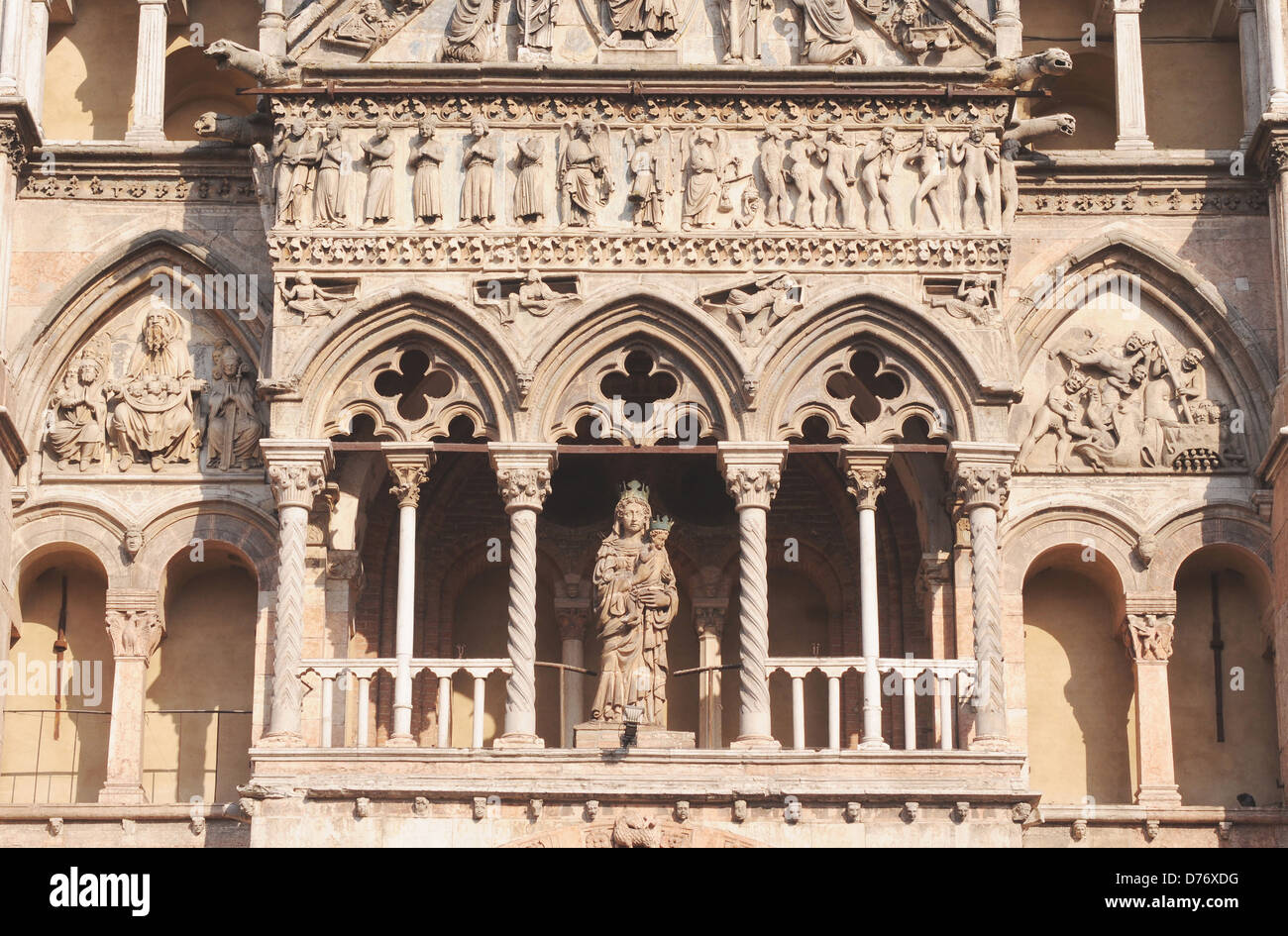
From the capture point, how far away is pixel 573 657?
30922 mm

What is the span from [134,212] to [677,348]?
540 centimetres

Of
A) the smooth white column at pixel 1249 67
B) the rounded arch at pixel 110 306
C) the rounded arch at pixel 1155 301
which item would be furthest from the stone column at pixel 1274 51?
the rounded arch at pixel 110 306

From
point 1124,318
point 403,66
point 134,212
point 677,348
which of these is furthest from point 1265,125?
point 134,212

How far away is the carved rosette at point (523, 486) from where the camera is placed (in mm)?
29328

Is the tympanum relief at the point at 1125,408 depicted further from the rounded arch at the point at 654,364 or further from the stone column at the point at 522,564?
the stone column at the point at 522,564

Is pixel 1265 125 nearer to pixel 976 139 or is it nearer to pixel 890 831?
pixel 976 139

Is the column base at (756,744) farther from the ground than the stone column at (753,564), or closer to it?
closer to it

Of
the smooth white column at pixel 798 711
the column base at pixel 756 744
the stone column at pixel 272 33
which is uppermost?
the stone column at pixel 272 33

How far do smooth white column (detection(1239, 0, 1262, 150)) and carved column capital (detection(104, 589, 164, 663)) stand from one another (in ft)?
35.3

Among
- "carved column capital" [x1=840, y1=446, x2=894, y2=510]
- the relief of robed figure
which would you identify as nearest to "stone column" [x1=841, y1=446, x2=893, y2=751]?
"carved column capital" [x1=840, y1=446, x2=894, y2=510]

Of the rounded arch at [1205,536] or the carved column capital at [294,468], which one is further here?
the rounded arch at [1205,536]

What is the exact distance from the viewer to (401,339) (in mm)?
29844

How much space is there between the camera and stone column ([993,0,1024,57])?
99.1 feet

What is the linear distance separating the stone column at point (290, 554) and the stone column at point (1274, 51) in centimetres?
910
